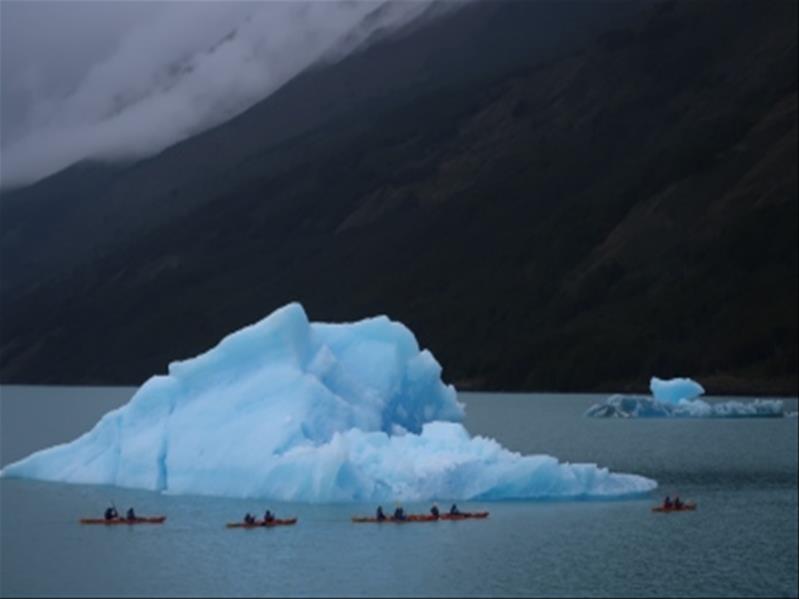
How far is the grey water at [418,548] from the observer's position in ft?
138

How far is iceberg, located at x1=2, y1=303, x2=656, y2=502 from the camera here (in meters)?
58.2

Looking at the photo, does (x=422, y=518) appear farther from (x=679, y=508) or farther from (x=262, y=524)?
(x=679, y=508)

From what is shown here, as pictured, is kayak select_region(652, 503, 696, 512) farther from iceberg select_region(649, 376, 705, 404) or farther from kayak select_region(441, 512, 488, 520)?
iceberg select_region(649, 376, 705, 404)

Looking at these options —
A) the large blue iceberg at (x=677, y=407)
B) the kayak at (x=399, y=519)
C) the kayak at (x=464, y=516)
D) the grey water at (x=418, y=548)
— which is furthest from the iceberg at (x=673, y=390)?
the kayak at (x=399, y=519)

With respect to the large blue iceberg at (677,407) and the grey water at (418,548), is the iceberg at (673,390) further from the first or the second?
the grey water at (418,548)

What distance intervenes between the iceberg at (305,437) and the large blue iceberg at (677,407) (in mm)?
67047

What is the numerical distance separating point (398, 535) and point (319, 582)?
8883 mm

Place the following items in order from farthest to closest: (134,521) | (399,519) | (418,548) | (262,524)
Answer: (134,521) < (399,519) < (262,524) < (418,548)

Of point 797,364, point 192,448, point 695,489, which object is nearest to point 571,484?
point 695,489

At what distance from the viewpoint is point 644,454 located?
87750mm

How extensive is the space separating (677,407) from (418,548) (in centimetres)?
8588

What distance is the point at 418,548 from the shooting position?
48750mm

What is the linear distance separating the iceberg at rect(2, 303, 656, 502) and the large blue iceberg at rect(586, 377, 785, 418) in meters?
67.0

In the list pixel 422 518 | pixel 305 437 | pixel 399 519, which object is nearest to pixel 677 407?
pixel 305 437
